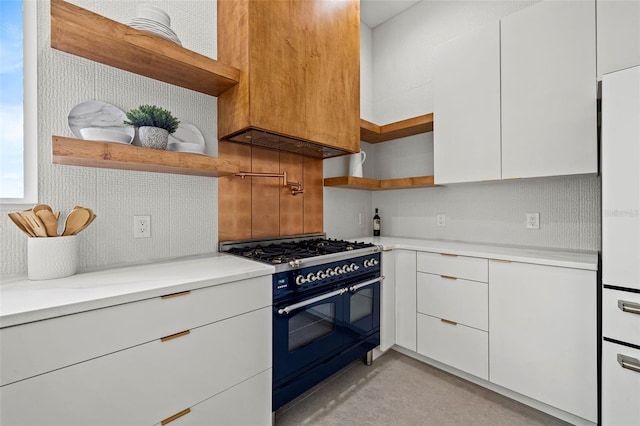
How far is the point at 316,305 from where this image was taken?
5.54 ft

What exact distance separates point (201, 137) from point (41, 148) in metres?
0.73

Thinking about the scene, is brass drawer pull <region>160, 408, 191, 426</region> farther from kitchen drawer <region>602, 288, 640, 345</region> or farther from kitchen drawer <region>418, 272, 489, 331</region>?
kitchen drawer <region>602, 288, 640, 345</region>

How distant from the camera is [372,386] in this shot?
1.94 m

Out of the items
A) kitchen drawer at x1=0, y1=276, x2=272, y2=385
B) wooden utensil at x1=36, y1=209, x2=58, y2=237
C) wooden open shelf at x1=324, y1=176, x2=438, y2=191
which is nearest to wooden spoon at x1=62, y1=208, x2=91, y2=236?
wooden utensil at x1=36, y1=209, x2=58, y2=237

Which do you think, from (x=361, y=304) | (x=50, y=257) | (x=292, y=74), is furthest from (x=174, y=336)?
(x=292, y=74)

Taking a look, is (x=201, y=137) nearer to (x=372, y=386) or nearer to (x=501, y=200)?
(x=372, y=386)

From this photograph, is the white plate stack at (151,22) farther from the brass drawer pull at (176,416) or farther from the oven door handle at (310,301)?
the brass drawer pull at (176,416)

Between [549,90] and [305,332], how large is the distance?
2076 millimetres

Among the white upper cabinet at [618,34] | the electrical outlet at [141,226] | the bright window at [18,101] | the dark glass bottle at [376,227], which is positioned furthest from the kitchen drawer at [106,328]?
the white upper cabinet at [618,34]

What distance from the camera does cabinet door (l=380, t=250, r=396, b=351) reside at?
220 cm

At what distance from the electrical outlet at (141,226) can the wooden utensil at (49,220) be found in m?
0.35

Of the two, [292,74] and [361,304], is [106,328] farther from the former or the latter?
[292,74]

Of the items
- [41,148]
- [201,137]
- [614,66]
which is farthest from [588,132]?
[41,148]

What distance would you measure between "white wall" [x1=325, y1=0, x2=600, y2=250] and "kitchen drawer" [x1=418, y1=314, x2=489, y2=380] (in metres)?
0.79
